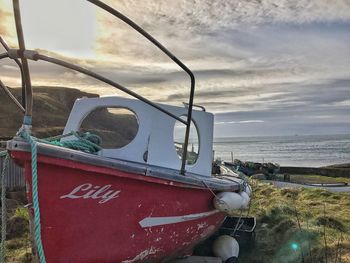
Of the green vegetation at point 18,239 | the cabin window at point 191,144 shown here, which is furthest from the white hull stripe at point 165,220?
the green vegetation at point 18,239

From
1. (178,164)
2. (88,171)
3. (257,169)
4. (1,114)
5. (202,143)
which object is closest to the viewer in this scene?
(88,171)

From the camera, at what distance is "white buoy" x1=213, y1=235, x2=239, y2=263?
21.9ft

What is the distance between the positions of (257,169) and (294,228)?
19186 millimetres

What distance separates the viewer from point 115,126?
587cm

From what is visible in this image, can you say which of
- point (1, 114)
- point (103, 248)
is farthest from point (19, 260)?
point (1, 114)

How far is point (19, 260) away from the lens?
6.55 metres

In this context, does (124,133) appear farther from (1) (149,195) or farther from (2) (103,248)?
(2) (103,248)

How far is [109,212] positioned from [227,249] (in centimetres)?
262

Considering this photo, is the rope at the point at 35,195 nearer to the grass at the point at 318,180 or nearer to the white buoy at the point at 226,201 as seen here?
the white buoy at the point at 226,201

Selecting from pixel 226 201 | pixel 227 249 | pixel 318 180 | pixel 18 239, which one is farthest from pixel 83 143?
pixel 318 180

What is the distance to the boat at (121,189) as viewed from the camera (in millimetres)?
4211

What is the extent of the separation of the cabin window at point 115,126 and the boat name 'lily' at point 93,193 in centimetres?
120

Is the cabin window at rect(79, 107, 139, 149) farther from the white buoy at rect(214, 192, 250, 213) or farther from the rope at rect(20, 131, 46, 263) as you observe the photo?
the rope at rect(20, 131, 46, 263)

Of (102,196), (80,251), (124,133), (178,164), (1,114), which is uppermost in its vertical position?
(1,114)
